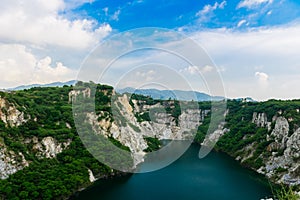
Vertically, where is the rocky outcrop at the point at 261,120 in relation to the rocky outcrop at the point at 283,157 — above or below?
above

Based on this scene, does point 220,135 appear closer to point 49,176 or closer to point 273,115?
point 273,115

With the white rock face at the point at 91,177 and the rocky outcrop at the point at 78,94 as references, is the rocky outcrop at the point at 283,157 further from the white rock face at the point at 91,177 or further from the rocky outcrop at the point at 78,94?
the rocky outcrop at the point at 78,94

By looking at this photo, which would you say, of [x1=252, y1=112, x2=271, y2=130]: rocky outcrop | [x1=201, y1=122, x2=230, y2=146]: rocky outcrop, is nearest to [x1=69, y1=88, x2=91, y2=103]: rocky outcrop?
[x1=201, y1=122, x2=230, y2=146]: rocky outcrop

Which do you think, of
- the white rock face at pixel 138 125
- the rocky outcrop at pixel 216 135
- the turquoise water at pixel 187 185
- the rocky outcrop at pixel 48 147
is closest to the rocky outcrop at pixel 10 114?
the rocky outcrop at pixel 48 147

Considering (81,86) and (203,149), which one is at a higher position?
(81,86)

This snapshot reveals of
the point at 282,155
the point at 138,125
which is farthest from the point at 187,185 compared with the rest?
the point at 138,125

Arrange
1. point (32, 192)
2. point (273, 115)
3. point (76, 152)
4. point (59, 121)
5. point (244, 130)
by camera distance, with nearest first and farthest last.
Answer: point (32, 192) < point (76, 152) < point (59, 121) < point (273, 115) < point (244, 130)

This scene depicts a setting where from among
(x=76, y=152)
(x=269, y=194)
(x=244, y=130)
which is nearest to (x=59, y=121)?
(x=76, y=152)
